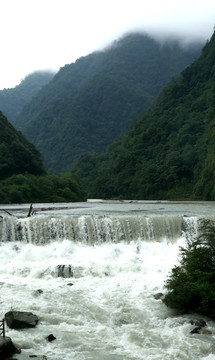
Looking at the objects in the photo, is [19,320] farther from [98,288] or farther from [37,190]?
[37,190]

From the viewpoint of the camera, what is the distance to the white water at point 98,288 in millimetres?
9969

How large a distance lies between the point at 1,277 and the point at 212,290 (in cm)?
887

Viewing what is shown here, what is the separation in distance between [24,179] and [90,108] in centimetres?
11870

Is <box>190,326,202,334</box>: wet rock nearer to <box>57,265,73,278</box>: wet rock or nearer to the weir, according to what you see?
<box>57,265,73,278</box>: wet rock

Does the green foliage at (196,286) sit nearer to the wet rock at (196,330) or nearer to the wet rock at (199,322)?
the wet rock at (199,322)

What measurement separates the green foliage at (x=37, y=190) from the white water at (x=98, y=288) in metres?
24.8

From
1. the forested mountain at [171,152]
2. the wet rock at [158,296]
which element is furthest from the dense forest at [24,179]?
the wet rock at [158,296]

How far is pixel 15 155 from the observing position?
5541cm

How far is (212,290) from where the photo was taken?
38.9 feet

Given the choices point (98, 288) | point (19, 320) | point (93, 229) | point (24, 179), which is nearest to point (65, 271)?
point (98, 288)

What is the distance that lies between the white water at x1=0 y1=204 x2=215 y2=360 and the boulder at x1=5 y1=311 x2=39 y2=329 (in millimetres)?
255

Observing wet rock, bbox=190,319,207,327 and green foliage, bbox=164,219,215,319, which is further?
green foliage, bbox=164,219,215,319

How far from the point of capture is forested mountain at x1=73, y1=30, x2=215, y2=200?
6762 cm

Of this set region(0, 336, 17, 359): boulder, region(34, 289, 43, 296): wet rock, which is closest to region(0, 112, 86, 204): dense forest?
region(34, 289, 43, 296): wet rock
